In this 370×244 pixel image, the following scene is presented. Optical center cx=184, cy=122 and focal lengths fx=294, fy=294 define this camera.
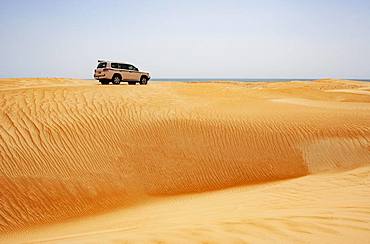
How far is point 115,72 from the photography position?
56.3 ft

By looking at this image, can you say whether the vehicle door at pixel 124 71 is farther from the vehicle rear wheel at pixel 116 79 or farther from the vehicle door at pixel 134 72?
the vehicle rear wheel at pixel 116 79

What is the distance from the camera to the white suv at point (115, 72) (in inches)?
667

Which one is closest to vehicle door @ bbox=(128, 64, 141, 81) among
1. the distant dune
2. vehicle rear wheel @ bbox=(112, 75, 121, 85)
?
vehicle rear wheel @ bbox=(112, 75, 121, 85)

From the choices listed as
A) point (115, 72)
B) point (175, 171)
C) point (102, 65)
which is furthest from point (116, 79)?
point (175, 171)

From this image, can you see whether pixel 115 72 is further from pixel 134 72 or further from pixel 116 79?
pixel 134 72

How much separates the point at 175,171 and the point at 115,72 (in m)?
11.7

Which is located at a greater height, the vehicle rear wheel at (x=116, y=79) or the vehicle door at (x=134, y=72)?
the vehicle door at (x=134, y=72)

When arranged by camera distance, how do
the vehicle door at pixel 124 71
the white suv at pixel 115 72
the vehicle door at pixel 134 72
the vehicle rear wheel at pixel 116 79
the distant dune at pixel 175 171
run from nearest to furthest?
the distant dune at pixel 175 171, the white suv at pixel 115 72, the vehicle rear wheel at pixel 116 79, the vehicle door at pixel 124 71, the vehicle door at pixel 134 72

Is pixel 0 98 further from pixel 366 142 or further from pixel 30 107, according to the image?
pixel 366 142

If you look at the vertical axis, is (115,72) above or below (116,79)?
above

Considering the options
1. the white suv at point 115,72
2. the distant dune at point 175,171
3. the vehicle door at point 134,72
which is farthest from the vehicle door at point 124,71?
the distant dune at point 175,171

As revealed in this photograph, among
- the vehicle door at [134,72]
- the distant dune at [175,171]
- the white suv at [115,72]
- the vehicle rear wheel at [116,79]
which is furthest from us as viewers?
the vehicle door at [134,72]

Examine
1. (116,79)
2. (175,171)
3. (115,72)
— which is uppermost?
(115,72)

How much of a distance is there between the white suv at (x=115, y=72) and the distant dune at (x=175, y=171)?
7214mm
